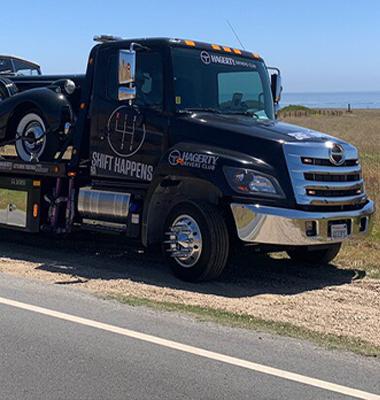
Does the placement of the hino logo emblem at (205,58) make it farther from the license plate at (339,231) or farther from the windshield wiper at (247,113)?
the license plate at (339,231)

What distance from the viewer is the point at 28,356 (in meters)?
5.52

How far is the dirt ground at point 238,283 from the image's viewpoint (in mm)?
6961

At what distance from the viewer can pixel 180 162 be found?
27.2 ft

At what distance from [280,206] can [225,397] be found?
A: 10.7 feet

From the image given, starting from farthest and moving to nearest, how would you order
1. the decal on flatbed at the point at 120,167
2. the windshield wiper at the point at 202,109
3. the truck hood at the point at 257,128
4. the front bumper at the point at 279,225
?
1. the decal on flatbed at the point at 120,167
2. the windshield wiper at the point at 202,109
3. the truck hood at the point at 257,128
4. the front bumper at the point at 279,225

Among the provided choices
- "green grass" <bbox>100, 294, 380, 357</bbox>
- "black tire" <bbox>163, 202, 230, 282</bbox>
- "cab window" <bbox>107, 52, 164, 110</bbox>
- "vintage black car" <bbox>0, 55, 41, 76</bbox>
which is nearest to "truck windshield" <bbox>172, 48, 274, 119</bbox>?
"cab window" <bbox>107, 52, 164, 110</bbox>

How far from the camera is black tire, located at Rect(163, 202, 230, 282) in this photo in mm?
7930

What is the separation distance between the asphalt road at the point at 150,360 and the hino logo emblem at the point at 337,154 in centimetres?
257

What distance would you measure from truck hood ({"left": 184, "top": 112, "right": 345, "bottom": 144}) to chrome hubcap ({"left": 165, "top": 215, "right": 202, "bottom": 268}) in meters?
1.08

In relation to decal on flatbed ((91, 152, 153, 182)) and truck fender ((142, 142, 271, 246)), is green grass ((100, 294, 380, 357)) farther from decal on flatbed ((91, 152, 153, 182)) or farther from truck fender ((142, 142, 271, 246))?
decal on flatbed ((91, 152, 153, 182))

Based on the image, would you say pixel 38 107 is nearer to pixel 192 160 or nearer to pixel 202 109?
pixel 202 109

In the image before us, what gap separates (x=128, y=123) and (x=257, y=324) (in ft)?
11.1

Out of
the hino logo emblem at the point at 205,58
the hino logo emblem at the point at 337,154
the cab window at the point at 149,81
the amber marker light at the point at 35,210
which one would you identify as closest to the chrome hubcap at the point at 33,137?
the amber marker light at the point at 35,210

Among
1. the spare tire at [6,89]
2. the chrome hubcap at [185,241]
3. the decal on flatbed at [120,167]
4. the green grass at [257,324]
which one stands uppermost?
the spare tire at [6,89]
